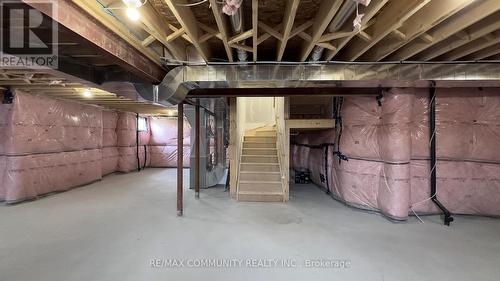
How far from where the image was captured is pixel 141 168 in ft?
29.2

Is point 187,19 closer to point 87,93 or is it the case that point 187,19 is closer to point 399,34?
point 399,34

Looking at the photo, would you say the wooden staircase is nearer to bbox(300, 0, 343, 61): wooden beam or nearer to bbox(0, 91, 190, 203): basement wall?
bbox(300, 0, 343, 61): wooden beam

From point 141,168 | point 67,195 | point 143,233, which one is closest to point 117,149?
point 141,168

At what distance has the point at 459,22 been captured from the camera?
2084mm

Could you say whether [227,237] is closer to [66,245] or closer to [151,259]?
[151,259]

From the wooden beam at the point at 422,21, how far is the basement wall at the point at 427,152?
3.72ft

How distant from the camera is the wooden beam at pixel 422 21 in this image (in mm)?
1845

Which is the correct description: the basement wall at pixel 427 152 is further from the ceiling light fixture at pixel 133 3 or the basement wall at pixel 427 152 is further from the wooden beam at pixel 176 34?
the ceiling light fixture at pixel 133 3

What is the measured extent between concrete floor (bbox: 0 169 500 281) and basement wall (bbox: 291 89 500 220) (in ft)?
0.96

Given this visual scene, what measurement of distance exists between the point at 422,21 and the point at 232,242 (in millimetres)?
2879

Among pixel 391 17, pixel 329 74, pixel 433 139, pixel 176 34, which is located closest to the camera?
pixel 391 17

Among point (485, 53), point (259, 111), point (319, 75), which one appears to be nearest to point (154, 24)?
point (319, 75)

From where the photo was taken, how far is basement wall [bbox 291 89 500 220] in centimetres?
355

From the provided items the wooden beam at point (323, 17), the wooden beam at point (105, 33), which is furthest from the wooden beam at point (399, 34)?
the wooden beam at point (105, 33)
